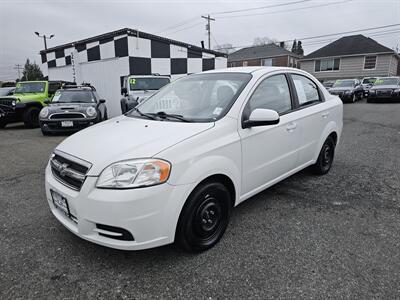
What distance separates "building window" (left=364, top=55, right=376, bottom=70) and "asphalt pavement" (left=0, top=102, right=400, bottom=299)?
92.0ft

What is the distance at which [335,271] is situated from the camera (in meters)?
1.99

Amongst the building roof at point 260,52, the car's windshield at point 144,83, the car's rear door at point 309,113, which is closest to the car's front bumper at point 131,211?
the car's rear door at point 309,113

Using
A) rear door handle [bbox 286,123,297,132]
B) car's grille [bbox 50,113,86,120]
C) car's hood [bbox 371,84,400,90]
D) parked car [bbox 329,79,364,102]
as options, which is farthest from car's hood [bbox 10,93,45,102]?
car's hood [bbox 371,84,400,90]

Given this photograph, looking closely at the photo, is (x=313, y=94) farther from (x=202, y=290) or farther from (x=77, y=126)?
(x=77, y=126)

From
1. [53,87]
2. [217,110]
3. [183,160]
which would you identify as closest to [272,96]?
[217,110]

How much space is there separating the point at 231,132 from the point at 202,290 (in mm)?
1211

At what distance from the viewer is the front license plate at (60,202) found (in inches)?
81.0

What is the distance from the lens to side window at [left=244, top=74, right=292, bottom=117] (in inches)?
103

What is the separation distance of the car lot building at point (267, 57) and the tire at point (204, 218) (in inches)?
1339

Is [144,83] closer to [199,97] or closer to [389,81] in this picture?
[199,97]

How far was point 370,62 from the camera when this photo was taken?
26375 millimetres

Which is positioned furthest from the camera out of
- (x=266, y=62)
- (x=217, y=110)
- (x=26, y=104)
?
(x=266, y=62)

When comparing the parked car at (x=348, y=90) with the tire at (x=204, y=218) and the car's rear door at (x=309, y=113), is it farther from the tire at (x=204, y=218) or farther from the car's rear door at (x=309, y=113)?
the tire at (x=204, y=218)

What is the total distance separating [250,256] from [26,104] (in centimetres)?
903
